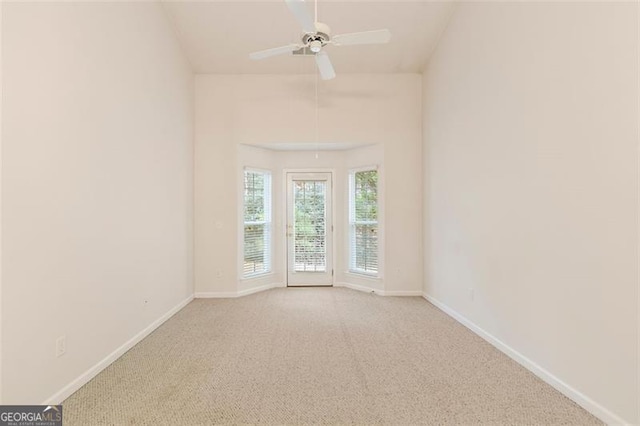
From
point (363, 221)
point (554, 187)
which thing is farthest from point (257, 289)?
point (554, 187)

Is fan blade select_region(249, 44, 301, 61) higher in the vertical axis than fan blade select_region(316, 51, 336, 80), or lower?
higher

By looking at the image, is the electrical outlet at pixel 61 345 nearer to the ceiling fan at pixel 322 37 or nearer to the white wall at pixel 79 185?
the white wall at pixel 79 185

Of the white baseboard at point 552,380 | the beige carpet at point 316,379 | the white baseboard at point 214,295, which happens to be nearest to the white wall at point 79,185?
the beige carpet at point 316,379

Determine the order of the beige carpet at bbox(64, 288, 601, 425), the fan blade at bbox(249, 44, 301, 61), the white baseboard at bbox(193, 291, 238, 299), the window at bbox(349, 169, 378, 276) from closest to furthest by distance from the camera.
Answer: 1. the beige carpet at bbox(64, 288, 601, 425)
2. the fan blade at bbox(249, 44, 301, 61)
3. the white baseboard at bbox(193, 291, 238, 299)
4. the window at bbox(349, 169, 378, 276)

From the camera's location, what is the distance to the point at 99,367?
94.0 inches

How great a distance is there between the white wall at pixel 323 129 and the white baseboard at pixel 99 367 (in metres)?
1.42

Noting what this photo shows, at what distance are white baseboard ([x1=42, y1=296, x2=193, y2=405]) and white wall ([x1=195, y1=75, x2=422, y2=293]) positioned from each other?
55.9 inches

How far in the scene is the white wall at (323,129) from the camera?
15.1 feet

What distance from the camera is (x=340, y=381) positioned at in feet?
7.42

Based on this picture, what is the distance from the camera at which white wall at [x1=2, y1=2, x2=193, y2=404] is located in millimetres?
1729

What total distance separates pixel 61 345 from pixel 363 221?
3.89 meters

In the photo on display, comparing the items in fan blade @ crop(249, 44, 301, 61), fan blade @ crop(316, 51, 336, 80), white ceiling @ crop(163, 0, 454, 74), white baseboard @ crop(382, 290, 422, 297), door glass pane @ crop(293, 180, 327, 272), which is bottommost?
white baseboard @ crop(382, 290, 422, 297)

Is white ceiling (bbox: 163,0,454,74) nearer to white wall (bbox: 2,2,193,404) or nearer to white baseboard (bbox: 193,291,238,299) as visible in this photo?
white wall (bbox: 2,2,193,404)

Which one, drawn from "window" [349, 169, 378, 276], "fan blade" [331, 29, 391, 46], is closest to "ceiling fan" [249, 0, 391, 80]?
"fan blade" [331, 29, 391, 46]
